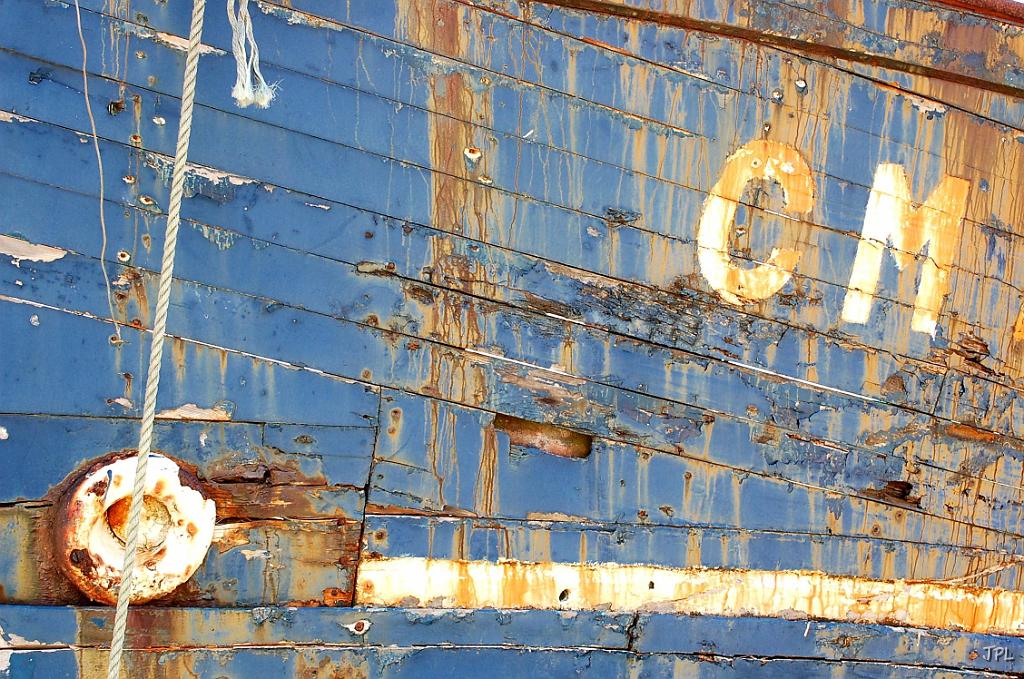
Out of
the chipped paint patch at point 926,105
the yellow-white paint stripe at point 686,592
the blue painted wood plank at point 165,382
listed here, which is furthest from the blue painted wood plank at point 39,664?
the chipped paint patch at point 926,105

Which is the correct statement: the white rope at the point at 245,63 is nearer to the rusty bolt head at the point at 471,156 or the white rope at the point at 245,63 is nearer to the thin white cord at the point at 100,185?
the thin white cord at the point at 100,185

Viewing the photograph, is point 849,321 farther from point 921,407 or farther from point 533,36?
point 533,36

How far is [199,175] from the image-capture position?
8.36ft

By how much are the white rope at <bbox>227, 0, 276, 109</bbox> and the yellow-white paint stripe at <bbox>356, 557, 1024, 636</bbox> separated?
4.27ft

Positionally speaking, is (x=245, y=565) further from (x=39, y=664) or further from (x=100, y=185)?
(x=100, y=185)

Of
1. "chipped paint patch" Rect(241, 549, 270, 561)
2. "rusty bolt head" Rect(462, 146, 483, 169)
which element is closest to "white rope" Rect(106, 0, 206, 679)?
"chipped paint patch" Rect(241, 549, 270, 561)

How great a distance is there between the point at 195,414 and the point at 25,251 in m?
0.58

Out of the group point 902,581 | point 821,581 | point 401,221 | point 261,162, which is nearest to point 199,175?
point 261,162

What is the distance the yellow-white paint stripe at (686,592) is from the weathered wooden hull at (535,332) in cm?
1

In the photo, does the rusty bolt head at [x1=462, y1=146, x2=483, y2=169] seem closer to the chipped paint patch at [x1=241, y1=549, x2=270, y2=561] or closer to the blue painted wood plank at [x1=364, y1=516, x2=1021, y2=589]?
the blue painted wood plank at [x1=364, y1=516, x2=1021, y2=589]

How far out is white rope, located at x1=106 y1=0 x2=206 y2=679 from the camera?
2.21m

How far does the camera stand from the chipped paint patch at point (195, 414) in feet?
8.23

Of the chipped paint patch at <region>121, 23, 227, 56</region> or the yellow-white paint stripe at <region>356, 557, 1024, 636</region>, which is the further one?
the yellow-white paint stripe at <region>356, 557, 1024, 636</region>

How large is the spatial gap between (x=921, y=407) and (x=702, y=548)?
0.93 metres
